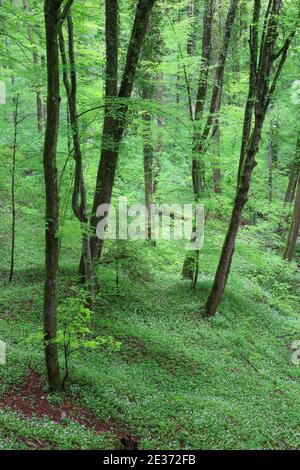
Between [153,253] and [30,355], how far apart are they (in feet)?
17.9

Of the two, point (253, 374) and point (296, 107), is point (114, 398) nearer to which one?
point (253, 374)

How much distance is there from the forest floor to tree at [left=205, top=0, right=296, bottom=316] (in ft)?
4.06

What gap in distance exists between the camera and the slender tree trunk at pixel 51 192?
522 centimetres

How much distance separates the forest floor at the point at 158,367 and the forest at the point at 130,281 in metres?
0.04

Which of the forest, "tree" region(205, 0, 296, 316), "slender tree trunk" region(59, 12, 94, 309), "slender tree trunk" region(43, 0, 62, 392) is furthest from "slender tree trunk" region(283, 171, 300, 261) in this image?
"slender tree trunk" region(43, 0, 62, 392)

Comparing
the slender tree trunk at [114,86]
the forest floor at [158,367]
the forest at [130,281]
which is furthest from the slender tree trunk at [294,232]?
the slender tree trunk at [114,86]

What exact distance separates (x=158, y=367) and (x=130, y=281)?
431 cm

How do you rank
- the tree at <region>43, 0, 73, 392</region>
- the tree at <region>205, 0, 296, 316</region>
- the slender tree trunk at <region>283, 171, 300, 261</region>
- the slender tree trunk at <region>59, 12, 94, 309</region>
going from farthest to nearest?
the slender tree trunk at <region>283, 171, 300, 261</region>
the tree at <region>205, 0, 296, 316</region>
the slender tree trunk at <region>59, 12, 94, 309</region>
the tree at <region>43, 0, 73, 392</region>

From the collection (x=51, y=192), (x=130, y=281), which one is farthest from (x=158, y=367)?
(x=51, y=192)

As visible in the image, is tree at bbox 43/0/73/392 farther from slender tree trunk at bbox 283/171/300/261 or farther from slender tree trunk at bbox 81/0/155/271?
slender tree trunk at bbox 283/171/300/261

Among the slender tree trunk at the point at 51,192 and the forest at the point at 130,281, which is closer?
the slender tree trunk at the point at 51,192

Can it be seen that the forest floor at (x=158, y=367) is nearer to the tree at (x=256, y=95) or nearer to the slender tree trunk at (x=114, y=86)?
the tree at (x=256, y=95)

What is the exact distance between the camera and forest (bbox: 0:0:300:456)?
20.4 ft
